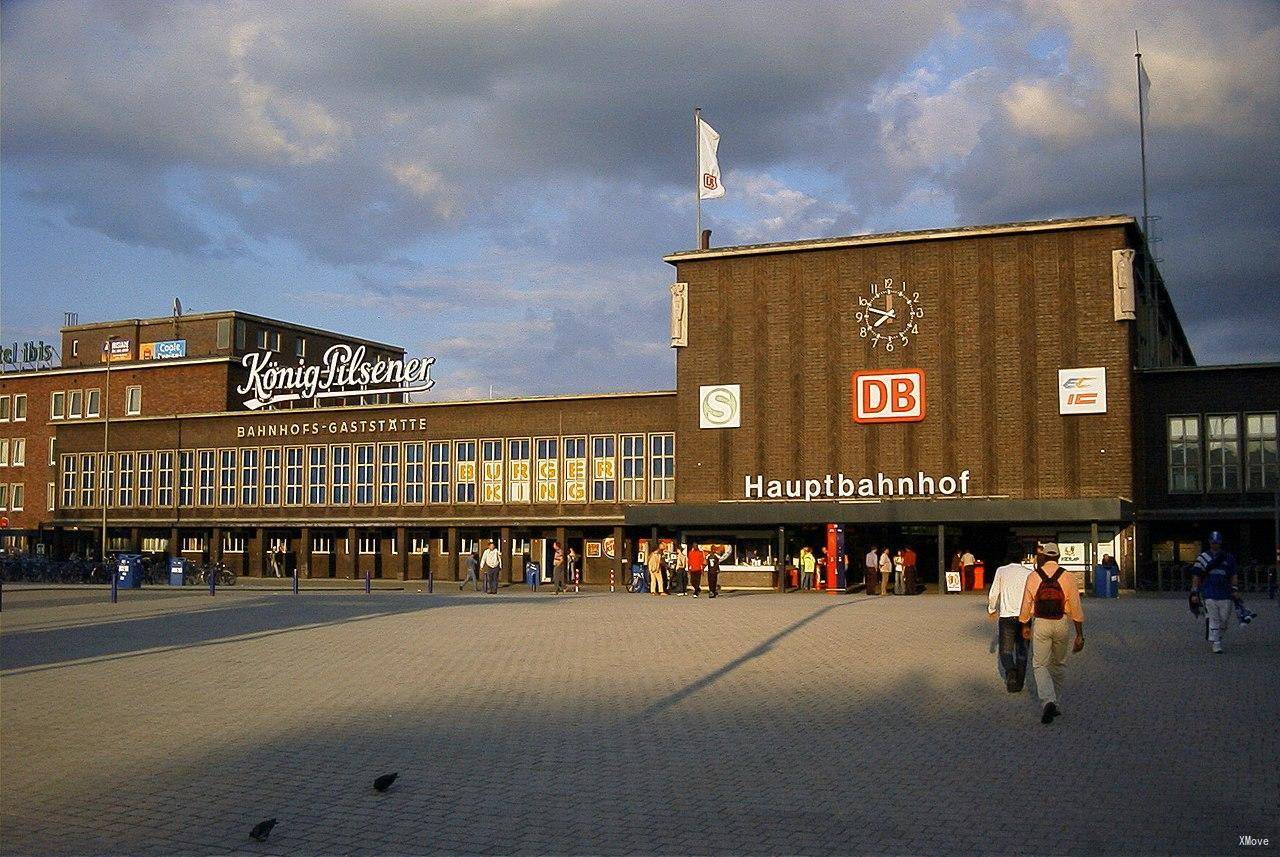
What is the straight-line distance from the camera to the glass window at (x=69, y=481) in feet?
229

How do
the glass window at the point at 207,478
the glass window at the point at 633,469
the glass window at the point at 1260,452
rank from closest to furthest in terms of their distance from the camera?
the glass window at the point at 1260,452 < the glass window at the point at 633,469 < the glass window at the point at 207,478

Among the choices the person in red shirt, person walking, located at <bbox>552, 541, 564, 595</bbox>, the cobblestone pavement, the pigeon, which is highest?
the pigeon

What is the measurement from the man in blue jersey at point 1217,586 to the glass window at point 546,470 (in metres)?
39.7

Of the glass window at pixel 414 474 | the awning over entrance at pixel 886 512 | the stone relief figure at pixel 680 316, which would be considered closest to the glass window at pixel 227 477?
the glass window at pixel 414 474

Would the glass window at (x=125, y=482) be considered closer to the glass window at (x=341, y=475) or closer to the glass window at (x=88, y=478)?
the glass window at (x=88, y=478)

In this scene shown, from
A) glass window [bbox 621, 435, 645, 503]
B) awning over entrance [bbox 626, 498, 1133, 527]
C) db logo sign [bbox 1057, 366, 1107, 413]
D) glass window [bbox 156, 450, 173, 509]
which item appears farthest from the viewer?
glass window [bbox 156, 450, 173, 509]

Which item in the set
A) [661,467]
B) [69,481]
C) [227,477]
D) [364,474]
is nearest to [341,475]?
[364,474]

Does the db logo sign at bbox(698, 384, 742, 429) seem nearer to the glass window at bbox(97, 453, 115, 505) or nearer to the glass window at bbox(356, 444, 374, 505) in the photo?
the glass window at bbox(356, 444, 374, 505)

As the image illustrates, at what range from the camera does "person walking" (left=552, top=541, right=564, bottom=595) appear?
162ft

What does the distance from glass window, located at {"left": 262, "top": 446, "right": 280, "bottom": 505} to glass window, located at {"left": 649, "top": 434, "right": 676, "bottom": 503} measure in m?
20.5

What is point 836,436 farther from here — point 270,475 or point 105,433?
point 105,433

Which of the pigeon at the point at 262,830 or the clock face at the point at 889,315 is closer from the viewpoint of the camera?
the pigeon at the point at 262,830

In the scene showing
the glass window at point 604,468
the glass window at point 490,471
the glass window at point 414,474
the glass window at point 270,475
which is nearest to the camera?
the glass window at point 604,468

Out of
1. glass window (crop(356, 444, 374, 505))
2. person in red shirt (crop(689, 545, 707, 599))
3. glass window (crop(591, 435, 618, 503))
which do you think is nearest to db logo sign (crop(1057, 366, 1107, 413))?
person in red shirt (crop(689, 545, 707, 599))
